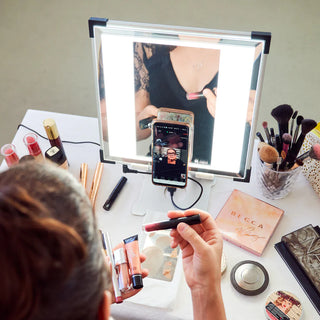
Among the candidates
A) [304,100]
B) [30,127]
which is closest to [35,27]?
[30,127]

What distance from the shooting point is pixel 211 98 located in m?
0.79

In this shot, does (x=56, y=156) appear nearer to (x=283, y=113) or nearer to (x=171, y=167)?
(x=171, y=167)

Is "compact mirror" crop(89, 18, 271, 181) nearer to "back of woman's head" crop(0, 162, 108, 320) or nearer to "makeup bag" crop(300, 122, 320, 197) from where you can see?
"makeup bag" crop(300, 122, 320, 197)

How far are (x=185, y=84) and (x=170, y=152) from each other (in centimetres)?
16

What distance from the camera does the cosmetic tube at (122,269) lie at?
0.74m

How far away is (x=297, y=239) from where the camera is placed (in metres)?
0.85

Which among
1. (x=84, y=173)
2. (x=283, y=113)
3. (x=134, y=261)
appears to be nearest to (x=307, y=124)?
(x=283, y=113)

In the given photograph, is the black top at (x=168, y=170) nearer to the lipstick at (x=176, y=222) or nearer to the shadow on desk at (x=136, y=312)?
the lipstick at (x=176, y=222)

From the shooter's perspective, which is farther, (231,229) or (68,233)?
(231,229)

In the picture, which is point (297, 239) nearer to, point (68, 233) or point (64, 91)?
point (68, 233)

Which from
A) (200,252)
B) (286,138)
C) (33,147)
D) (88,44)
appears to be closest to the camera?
(200,252)

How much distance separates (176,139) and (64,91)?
4.33ft

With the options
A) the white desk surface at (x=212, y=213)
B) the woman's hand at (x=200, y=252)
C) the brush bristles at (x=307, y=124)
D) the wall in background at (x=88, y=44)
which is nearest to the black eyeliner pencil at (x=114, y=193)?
the white desk surface at (x=212, y=213)

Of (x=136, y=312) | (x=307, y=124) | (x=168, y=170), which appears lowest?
(x=136, y=312)
